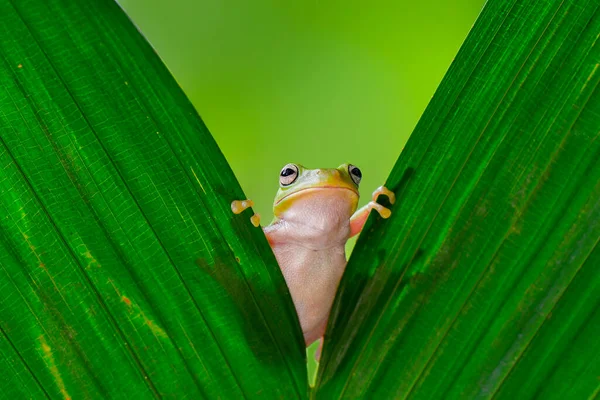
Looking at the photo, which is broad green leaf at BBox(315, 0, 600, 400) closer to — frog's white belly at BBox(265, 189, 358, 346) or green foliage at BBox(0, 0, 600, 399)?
green foliage at BBox(0, 0, 600, 399)

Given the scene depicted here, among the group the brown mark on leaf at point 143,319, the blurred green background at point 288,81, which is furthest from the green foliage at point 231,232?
the blurred green background at point 288,81

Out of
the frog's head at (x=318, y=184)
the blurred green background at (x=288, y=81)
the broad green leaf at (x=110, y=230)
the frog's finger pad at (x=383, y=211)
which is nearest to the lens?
the broad green leaf at (x=110, y=230)

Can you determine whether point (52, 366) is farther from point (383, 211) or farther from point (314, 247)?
point (314, 247)

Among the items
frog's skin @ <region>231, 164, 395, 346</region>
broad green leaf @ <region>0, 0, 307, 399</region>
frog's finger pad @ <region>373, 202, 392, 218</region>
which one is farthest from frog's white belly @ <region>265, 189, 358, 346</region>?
broad green leaf @ <region>0, 0, 307, 399</region>

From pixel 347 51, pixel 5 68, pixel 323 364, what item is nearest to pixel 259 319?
pixel 323 364

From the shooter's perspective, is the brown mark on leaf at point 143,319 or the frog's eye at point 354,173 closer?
the brown mark on leaf at point 143,319

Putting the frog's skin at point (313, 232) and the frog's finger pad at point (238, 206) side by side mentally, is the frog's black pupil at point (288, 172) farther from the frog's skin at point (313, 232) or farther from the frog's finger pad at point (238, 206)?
the frog's finger pad at point (238, 206)

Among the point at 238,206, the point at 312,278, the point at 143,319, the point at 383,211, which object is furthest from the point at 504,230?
the point at 312,278
